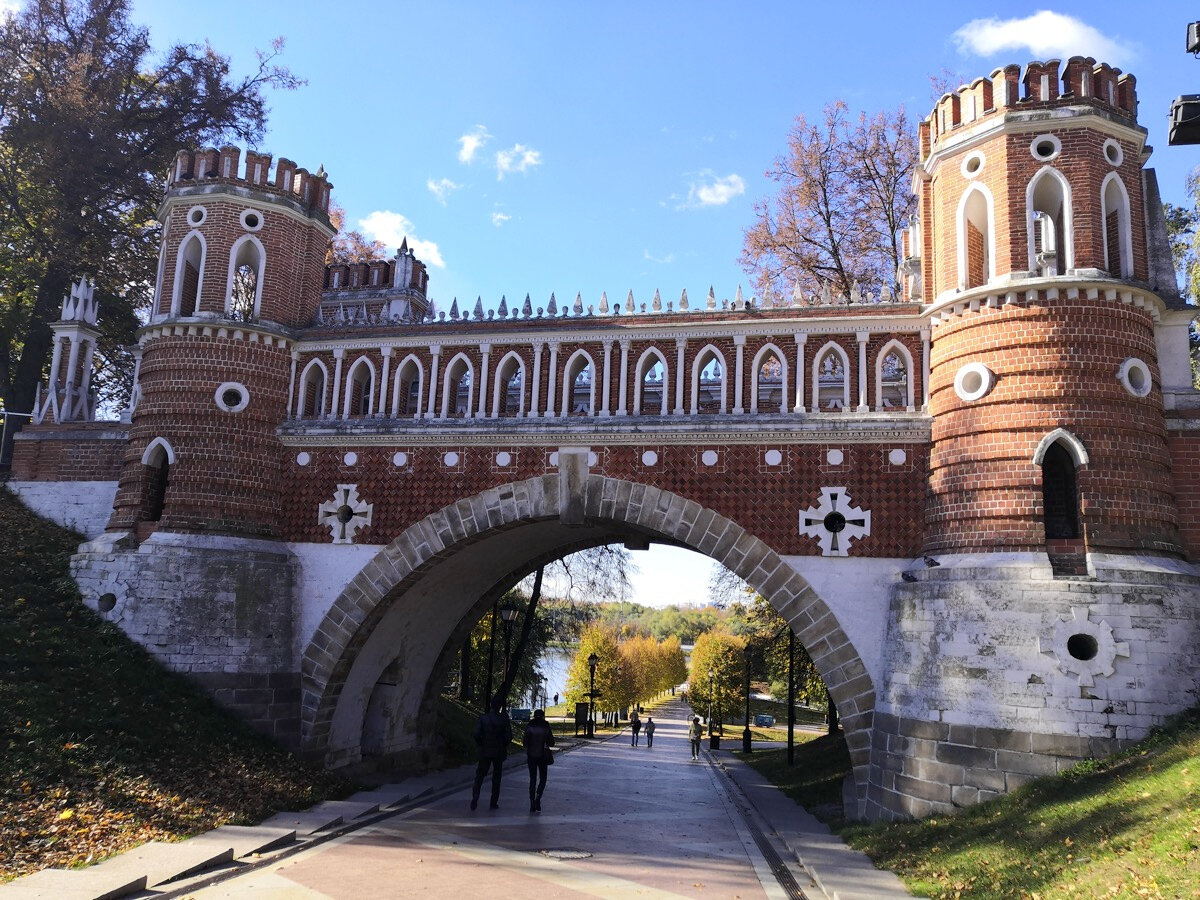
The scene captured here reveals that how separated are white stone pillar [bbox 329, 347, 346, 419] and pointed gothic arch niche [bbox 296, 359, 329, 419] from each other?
0.17 m

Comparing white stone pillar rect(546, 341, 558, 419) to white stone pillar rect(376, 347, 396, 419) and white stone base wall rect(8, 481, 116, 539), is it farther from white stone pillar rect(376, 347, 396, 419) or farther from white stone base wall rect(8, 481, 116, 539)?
white stone base wall rect(8, 481, 116, 539)

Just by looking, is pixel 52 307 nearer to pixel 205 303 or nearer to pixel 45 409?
pixel 45 409

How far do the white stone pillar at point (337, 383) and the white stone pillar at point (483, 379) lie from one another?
7.85 feet

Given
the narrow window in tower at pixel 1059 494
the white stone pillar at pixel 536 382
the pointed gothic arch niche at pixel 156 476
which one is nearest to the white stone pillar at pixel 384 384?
the white stone pillar at pixel 536 382

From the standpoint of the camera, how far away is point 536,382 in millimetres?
13984

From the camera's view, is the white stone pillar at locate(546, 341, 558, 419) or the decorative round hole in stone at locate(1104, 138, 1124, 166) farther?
the white stone pillar at locate(546, 341, 558, 419)

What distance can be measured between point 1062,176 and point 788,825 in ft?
30.9

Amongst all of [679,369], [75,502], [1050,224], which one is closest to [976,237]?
[1050,224]

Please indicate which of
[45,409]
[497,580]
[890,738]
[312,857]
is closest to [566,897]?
[312,857]

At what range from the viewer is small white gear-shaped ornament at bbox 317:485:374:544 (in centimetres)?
1419

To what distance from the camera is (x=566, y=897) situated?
25.9 feet

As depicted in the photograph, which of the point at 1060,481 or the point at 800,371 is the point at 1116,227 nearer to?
the point at 1060,481

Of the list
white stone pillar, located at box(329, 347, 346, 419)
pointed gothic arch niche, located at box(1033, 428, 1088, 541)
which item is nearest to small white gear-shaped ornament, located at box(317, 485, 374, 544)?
white stone pillar, located at box(329, 347, 346, 419)

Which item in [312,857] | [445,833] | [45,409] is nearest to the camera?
[312,857]
